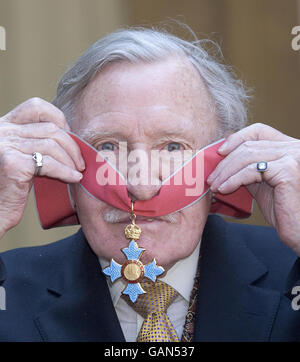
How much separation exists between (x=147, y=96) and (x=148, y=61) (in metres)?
0.21

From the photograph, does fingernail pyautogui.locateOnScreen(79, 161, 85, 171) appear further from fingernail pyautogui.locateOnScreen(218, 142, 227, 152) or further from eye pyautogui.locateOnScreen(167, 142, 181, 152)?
fingernail pyautogui.locateOnScreen(218, 142, 227, 152)

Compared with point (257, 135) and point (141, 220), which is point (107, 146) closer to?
point (141, 220)

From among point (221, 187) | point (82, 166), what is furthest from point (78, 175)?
point (221, 187)

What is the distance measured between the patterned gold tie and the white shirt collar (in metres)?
0.03

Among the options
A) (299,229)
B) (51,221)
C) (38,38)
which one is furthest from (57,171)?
(38,38)

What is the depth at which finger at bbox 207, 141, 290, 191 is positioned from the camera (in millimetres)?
2766

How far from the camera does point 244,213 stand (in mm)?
3137

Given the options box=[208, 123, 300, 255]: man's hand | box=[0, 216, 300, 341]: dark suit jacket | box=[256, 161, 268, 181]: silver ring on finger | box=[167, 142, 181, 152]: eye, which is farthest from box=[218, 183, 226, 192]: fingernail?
box=[0, 216, 300, 341]: dark suit jacket

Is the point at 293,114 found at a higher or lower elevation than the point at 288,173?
lower

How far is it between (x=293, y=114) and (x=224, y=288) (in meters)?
2.24

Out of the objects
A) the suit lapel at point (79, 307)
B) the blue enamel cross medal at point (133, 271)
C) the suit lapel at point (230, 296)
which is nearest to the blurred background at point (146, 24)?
the suit lapel at point (79, 307)

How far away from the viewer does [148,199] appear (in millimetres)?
2713

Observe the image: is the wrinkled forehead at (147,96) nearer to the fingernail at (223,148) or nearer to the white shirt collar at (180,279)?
the fingernail at (223,148)

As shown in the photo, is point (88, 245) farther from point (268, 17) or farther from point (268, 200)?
point (268, 17)
